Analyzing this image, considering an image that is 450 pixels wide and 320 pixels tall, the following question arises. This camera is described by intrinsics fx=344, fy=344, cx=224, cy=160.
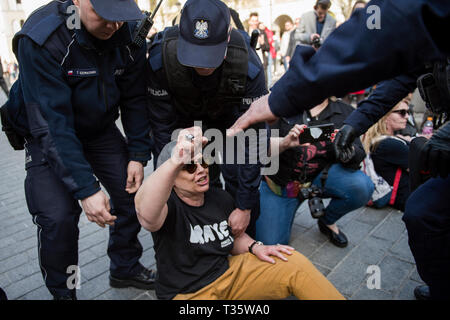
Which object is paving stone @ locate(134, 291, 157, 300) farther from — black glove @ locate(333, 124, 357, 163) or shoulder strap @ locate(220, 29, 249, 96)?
black glove @ locate(333, 124, 357, 163)

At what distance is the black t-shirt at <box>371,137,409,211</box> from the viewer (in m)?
3.35

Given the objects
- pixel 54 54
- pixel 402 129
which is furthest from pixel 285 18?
pixel 54 54

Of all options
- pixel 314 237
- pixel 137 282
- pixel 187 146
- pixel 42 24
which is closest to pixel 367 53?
pixel 187 146

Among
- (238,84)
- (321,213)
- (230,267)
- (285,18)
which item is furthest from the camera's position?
(285,18)

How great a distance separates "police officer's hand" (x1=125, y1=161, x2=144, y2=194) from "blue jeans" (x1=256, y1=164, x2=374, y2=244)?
45.3 inches

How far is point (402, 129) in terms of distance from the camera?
3.48 meters

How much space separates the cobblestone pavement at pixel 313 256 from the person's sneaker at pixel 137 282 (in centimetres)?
4

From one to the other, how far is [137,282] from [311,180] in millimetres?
1652

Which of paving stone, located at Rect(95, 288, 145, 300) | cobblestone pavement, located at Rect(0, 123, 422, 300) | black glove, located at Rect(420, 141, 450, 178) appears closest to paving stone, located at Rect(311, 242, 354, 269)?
cobblestone pavement, located at Rect(0, 123, 422, 300)

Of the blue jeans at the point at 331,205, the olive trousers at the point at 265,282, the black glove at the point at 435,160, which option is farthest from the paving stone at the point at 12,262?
the black glove at the point at 435,160

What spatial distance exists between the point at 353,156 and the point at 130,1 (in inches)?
80.9

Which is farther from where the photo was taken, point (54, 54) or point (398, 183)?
point (398, 183)

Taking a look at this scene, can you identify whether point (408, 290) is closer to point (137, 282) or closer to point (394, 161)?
point (394, 161)

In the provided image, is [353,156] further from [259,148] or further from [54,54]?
[54,54]
